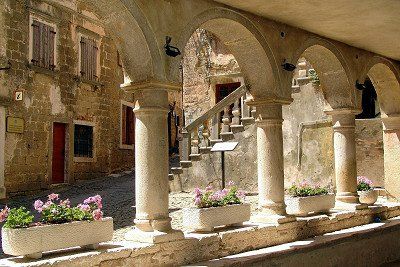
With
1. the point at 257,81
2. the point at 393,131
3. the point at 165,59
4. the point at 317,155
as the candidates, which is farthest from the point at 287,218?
the point at 317,155

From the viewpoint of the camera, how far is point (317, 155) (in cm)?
1064

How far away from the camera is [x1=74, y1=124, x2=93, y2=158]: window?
13.9 meters

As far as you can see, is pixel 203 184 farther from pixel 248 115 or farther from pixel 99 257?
pixel 99 257

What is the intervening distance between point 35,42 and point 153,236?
366 inches

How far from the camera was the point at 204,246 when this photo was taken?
4809 millimetres

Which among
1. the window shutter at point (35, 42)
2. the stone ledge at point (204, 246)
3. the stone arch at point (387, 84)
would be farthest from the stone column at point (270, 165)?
the window shutter at point (35, 42)

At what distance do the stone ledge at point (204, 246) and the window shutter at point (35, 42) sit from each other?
8.39 metres

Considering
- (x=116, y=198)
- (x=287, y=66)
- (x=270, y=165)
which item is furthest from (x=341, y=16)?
(x=116, y=198)

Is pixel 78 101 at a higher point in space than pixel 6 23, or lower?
lower

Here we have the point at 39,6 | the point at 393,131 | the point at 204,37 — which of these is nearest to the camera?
the point at 393,131

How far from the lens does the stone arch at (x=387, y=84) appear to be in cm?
845

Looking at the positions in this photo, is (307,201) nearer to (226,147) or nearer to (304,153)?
(226,147)

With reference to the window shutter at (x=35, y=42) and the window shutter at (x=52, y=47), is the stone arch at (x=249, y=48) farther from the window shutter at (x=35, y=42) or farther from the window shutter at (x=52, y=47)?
the window shutter at (x=52, y=47)

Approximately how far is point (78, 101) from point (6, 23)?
3.18 metres
